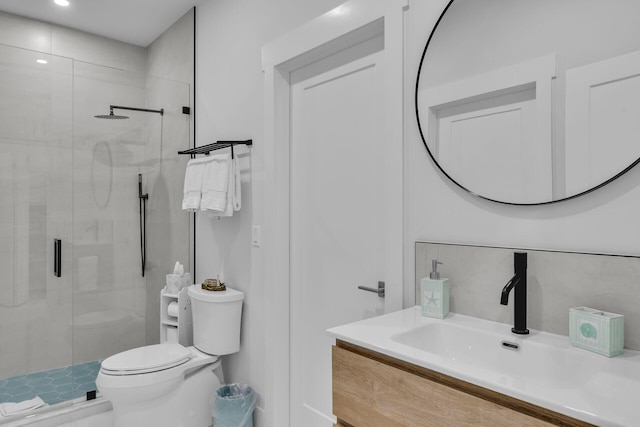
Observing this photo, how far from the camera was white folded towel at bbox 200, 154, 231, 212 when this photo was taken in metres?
2.19

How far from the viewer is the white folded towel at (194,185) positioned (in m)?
2.32

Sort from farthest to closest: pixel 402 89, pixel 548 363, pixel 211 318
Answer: pixel 211 318 → pixel 402 89 → pixel 548 363

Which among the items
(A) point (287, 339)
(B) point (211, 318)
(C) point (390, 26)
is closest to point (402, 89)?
(C) point (390, 26)

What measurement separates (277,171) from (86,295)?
58.3 inches

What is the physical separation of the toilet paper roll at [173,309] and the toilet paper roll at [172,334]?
85mm

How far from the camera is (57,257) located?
8.21ft

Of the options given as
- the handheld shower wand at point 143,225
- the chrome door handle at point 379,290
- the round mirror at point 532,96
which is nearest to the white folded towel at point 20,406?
the handheld shower wand at point 143,225

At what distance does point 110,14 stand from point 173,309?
203 centimetres

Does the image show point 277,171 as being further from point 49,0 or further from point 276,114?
point 49,0

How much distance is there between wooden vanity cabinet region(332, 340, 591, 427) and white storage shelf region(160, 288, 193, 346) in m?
1.56

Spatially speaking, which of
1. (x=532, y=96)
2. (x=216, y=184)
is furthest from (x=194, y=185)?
(x=532, y=96)

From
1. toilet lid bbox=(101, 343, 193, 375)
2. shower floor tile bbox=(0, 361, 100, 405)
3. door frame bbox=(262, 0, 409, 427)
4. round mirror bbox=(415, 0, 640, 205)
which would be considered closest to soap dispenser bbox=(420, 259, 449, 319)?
round mirror bbox=(415, 0, 640, 205)

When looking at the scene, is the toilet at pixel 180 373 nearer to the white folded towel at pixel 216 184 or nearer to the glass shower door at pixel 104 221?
the white folded towel at pixel 216 184

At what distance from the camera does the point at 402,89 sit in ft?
4.87
